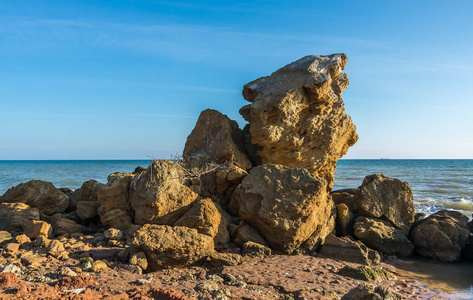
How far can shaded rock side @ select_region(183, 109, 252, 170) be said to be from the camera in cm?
925

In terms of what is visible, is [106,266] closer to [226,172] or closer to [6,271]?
[6,271]

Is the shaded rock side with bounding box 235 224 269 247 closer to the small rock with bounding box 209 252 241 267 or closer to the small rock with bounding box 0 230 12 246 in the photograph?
the small rock with bounding box 209 252 241 267

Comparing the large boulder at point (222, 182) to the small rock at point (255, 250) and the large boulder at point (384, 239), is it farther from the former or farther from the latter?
the large boulder at point (384, 239)

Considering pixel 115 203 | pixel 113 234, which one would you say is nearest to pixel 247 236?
pixel 113 234

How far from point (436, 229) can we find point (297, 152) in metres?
3.89

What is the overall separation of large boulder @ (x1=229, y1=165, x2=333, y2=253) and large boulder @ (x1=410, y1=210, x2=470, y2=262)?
8.88 ft

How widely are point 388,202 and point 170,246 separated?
610 centimetres

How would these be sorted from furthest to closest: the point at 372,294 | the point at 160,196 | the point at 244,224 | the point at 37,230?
the point at 244,224, the point at 160,196, the point at 37,230, the point at 372,294

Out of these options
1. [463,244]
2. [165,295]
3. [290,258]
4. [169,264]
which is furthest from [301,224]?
[463,244]

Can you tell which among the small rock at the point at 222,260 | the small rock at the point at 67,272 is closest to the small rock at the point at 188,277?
the small rock at the point at 222,260

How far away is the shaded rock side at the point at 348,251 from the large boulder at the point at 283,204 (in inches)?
17.2

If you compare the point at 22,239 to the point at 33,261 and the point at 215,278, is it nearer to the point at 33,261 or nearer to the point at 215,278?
the point at 33,261

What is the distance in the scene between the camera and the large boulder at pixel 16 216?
8.05 m

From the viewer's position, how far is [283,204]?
7.50m
